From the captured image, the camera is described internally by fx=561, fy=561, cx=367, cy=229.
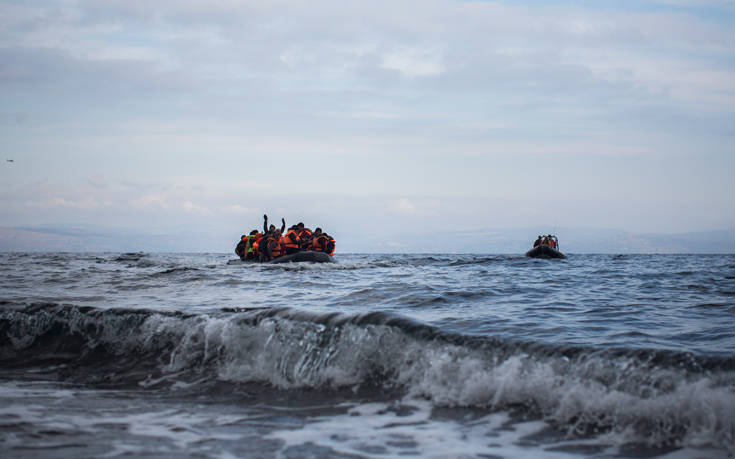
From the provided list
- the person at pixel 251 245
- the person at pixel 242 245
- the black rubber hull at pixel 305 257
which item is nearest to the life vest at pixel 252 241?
the person at pixel 251 245

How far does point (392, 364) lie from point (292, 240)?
21924 mm

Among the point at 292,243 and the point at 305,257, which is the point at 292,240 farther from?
the point at 305,257

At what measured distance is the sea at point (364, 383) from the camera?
3871 millimetres

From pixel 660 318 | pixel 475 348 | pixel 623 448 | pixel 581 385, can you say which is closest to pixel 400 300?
pixel 660 318

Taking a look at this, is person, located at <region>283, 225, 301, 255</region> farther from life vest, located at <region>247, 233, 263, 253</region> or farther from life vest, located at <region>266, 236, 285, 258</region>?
life vest, located at <region>247, 233, 263, 253</region>

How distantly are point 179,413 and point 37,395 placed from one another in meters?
1.62

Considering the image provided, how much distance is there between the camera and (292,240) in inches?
1069

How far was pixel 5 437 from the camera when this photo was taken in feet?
12.7

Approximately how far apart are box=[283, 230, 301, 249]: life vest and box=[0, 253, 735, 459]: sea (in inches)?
704

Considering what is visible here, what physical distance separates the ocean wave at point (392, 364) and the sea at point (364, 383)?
0.05 feet

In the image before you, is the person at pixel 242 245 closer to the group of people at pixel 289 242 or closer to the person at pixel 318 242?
the group of people at pixel 289 242

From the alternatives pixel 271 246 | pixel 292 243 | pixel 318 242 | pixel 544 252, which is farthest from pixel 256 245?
pixel 544 252

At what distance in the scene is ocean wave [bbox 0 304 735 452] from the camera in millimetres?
4234

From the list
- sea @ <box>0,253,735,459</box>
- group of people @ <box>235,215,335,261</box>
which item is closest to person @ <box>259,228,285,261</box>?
group of people @ <box>235,215,335,261</box>
